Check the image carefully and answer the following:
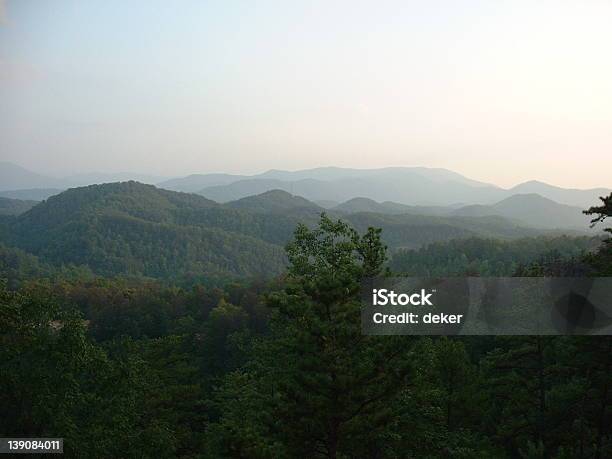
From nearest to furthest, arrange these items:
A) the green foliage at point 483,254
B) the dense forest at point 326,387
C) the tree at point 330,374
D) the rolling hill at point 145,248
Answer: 1. the tree at point 330,374
2. the dense forest at point 326,387
3. the green foliage at point 483,254
4. the rolling hill at point 145,248

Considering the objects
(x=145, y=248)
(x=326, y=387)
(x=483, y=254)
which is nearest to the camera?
(x=326, y=387)

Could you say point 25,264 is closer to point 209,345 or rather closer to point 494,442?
point 209,345

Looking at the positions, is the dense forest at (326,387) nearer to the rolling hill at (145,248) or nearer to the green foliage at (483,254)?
the green foliage at (483,254)

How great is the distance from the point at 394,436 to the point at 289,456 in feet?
7.15

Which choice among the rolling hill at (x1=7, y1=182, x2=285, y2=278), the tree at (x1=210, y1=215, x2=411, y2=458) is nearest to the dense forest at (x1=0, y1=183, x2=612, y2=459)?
the tree at (x1=210, y1=215, x2=411, y2=458)

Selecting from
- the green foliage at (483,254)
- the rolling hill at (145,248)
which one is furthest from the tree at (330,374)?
the rolling hill at (145,248)

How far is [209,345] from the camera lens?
46.8 m

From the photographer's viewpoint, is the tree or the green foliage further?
the green foliage

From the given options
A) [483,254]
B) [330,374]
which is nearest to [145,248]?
[483,254]

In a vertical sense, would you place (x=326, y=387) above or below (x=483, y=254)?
above

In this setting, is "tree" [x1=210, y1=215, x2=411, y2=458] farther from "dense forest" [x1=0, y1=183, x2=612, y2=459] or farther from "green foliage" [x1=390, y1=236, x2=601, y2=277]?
"green foliage" [x1=390, y1=236, x2=601, y2=277]

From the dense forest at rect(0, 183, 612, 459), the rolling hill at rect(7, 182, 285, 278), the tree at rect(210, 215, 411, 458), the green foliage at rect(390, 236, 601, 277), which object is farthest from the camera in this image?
the rolling hill at rect(7, 182, 285, 278)

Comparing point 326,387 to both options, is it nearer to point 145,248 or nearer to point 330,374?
point 330,374

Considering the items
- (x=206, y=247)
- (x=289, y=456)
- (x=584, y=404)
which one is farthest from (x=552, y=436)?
(x=206, y=247)
